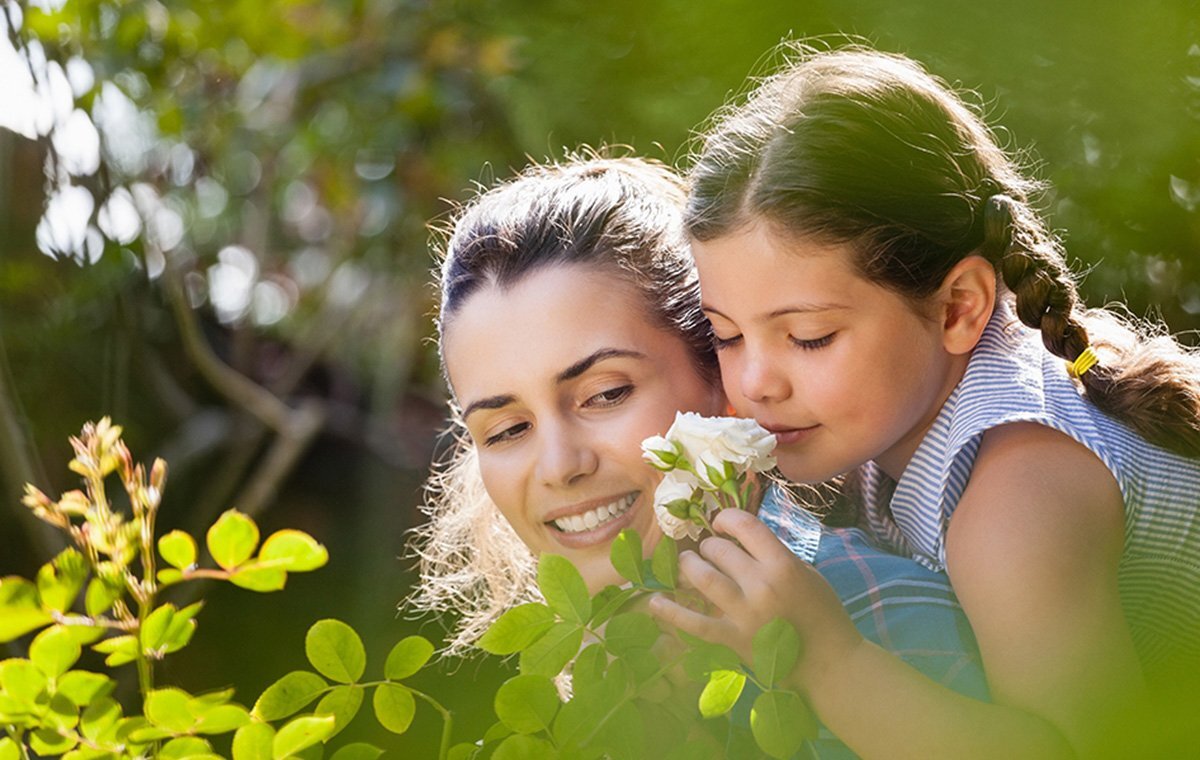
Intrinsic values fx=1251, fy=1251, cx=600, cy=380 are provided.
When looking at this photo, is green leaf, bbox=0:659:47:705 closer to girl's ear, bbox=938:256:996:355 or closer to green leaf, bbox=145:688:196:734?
green leaf, bbox=145:688:196:734

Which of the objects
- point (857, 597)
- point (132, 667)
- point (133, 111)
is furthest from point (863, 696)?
point (133, 111)

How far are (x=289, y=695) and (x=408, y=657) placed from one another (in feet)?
0.30

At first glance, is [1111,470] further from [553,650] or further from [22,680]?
[22,680]

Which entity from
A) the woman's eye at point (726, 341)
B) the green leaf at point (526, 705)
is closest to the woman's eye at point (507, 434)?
the woman's eye at point (726, 341)

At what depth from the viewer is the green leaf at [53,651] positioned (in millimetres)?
902

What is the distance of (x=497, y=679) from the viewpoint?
3381 mm

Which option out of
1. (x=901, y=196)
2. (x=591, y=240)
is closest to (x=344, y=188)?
(x=591, y=240)

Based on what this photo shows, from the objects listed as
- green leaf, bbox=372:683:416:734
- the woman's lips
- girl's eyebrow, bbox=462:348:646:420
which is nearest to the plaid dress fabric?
the woman's lips

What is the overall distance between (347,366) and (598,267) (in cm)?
331

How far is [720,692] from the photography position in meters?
0.92

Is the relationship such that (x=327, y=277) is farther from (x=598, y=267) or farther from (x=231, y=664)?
(x=598, y=267)

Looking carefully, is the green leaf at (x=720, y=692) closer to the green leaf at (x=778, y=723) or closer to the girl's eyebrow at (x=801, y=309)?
Result: the green leaf at (x=778, y=723)

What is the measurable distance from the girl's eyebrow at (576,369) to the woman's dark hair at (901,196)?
0.16 metres

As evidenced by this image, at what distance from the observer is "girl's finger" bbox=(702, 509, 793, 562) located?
1.08m
